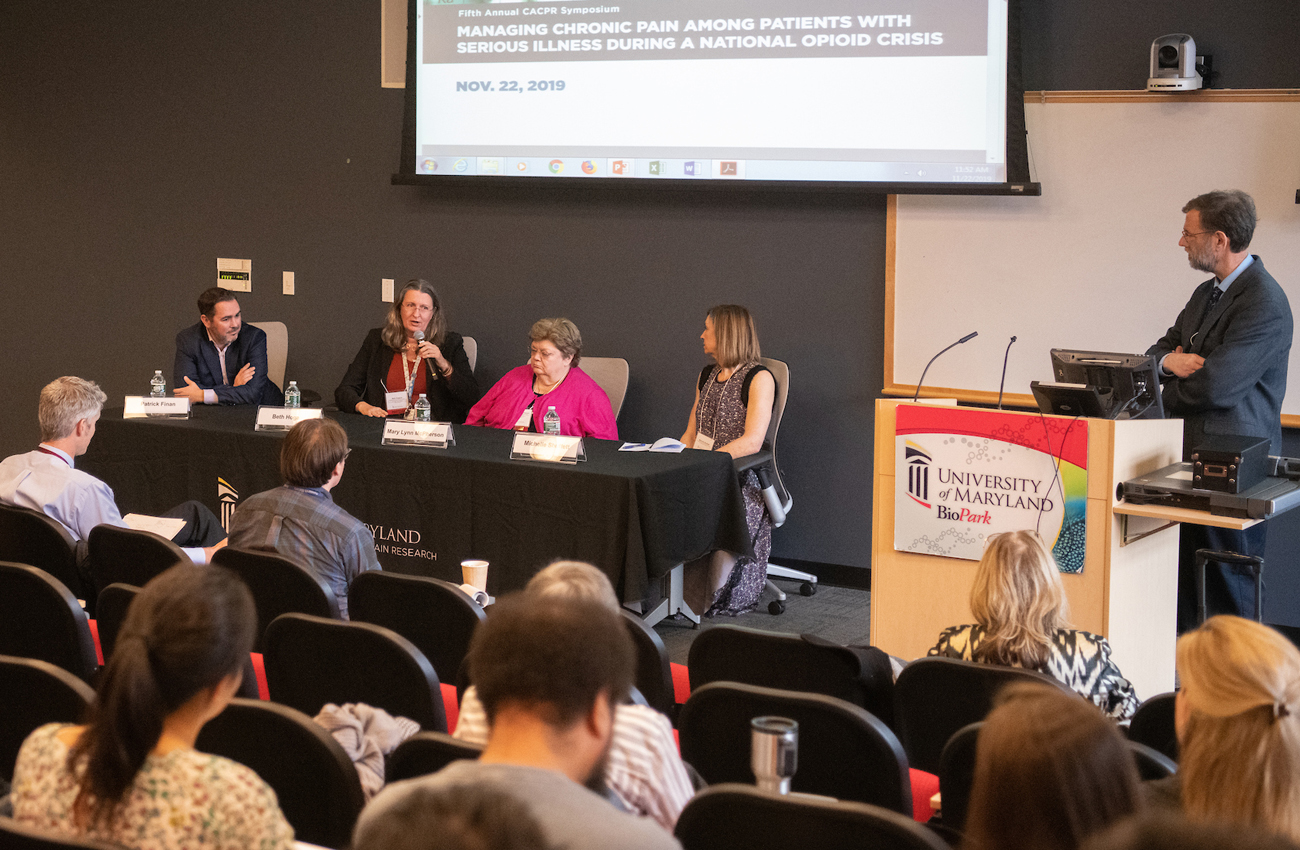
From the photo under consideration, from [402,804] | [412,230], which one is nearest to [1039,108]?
[412,230]

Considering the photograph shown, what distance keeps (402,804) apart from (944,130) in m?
4.61

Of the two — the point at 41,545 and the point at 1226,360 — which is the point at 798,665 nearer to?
the point at 1226,360

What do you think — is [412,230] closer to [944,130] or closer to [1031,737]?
[944,130]

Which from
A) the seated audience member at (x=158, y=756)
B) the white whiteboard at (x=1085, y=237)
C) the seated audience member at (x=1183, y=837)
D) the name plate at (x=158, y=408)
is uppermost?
the white whiteboard at (x=1085, y=237)

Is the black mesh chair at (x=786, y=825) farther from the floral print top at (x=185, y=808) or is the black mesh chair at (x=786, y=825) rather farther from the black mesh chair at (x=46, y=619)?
the black mesh chair at (x=46, y=619)

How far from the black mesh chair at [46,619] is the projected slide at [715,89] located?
3.61 m

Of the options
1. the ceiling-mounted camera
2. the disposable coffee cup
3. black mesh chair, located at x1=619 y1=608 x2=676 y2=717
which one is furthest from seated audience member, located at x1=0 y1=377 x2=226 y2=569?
the ceiling-mounted camera

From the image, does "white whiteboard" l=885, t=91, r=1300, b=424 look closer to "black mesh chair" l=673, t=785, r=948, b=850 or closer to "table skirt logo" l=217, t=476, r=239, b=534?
"table skirt logo" l=217, t=476, r=239, b=534

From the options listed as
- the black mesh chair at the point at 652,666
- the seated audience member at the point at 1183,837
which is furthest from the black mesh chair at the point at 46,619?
the seated audience member at the point at 1183,837

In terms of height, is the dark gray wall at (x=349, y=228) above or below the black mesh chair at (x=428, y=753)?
above

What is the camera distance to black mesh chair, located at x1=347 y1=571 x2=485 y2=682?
280cm

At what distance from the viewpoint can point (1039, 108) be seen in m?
5.04

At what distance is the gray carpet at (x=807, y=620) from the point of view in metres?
4.80

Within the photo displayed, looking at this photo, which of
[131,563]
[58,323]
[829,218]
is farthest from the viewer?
[58,323]
